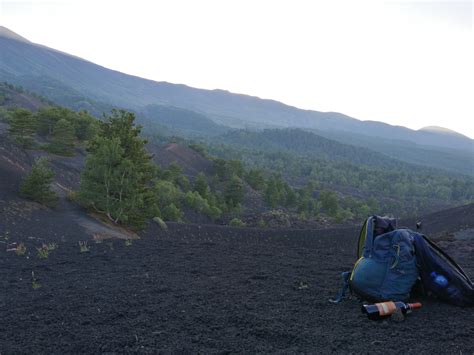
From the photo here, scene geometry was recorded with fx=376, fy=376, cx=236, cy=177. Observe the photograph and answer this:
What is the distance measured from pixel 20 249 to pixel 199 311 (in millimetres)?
7712

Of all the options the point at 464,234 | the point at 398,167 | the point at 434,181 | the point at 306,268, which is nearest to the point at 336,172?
the point at 434,181

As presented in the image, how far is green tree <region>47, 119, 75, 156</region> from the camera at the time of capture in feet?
115

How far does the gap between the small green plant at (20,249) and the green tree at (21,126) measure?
21.7 meters

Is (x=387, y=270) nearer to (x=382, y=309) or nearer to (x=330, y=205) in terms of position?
(x=382, y=309)

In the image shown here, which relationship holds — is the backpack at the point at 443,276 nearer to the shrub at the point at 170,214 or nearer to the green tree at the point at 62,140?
the shrub at the point at 170,214

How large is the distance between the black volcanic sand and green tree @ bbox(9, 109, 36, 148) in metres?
23.1

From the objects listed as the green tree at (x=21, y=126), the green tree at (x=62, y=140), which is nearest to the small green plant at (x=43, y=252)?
the green tree at (x=21, y=126)

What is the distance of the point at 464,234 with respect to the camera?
14.7 m

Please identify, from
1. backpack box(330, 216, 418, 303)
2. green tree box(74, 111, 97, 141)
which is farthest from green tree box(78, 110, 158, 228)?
green tree box(74, 111, 97, 141)

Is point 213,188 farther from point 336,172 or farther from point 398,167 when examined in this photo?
point 398,167

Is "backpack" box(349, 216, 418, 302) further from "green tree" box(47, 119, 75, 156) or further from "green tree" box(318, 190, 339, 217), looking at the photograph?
"green tree" box(318, 190, 339, 217)

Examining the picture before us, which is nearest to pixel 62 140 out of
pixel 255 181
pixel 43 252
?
pixel 43 252

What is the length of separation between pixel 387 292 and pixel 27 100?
9704 cm

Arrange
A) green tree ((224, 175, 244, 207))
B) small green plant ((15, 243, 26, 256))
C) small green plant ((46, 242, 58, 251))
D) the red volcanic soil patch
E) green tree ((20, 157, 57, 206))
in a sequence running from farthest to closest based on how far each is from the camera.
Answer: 1. the red volcanic soil patch
2. green tree ((224, 175, 244, 207))
3. green tree ((20, 157, 57, 206))
4. small green plant ((46, 242, 58, 251))
5. small green plant ((15, 243, 26, 256))
